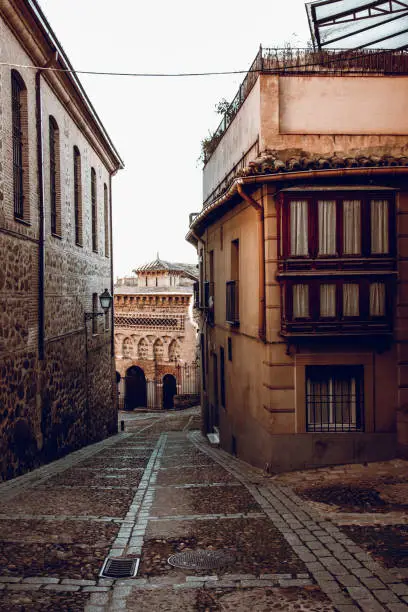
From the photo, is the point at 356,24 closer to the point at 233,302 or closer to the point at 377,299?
the point at 233,302

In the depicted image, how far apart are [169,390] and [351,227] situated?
2930 centimetres

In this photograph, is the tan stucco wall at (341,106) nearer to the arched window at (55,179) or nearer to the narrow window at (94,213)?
the arched window at (55,179)

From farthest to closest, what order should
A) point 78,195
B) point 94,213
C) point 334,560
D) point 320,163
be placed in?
point 94,213, point 78,195, point 320,163, point 334,560

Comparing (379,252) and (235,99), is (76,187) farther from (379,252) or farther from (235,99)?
(379,252)

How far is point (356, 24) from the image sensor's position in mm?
13891

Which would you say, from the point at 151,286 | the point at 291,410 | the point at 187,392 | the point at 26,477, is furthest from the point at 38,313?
the point at 151,286

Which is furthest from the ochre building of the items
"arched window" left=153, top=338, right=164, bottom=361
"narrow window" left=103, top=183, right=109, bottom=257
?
"arched window" left=153, top=338, right=164, bottom=361

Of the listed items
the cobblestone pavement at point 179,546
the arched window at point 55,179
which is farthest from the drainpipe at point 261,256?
the arched window at point 55,179

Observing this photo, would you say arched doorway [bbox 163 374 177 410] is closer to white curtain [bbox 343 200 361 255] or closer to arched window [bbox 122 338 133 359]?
arched window [bbox 122 338 133 359]

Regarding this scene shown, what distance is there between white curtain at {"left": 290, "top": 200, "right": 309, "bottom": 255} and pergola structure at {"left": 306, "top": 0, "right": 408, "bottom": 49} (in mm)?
4751

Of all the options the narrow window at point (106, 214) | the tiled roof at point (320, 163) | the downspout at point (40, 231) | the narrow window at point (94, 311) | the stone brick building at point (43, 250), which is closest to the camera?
the tiled roof at point (320, 163)

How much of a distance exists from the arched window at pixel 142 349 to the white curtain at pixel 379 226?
1146 inches

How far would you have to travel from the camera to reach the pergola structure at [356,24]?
13.6 m

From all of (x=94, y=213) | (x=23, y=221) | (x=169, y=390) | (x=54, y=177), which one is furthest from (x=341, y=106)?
(x=169, y=390)
